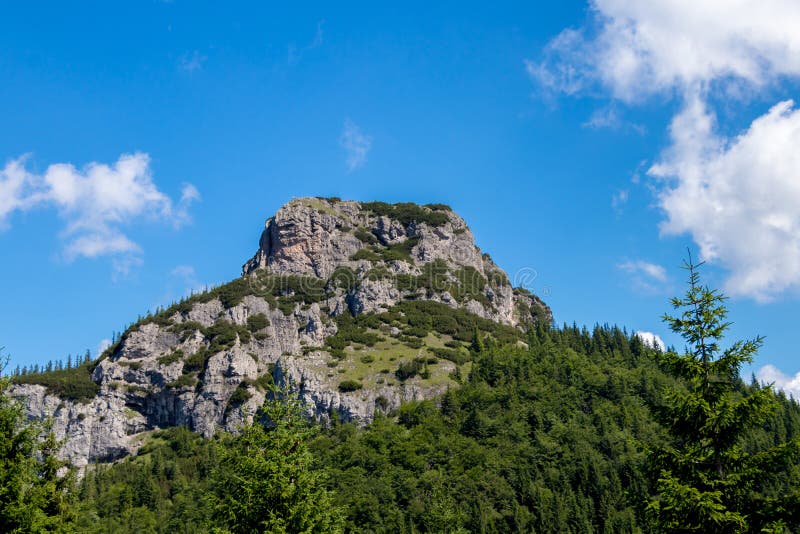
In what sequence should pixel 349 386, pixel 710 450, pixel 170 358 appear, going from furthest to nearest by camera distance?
pixel 170 358 → pixel 349 386 → pixel 710 450

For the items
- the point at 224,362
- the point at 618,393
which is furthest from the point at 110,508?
the point at 618,393

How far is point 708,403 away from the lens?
20.5m

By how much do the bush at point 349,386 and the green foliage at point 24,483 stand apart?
5657 inches

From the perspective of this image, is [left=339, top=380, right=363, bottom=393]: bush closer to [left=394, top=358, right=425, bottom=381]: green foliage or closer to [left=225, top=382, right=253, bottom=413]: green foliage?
[left=394, top=358, right=425, bottom=381]: green foliage

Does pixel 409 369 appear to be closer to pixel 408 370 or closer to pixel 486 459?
pixel 408 370

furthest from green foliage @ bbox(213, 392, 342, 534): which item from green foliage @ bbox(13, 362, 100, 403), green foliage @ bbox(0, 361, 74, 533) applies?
green foliage @ bbox(13, 362, 100, 403)

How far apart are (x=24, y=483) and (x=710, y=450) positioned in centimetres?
2565

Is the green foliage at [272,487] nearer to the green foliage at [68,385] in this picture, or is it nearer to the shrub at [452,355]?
the shrub at [452,355]

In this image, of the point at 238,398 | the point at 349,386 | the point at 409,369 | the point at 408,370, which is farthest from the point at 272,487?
the point at 238,398

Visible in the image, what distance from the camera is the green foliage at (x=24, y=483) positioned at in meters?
23.6

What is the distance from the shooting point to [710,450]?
2073 cm

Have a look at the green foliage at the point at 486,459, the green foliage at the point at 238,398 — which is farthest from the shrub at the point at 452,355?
the green foliage at the point at 238,398

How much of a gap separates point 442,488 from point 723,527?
10489 cm

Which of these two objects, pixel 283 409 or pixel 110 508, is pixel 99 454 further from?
pixel 283 409
